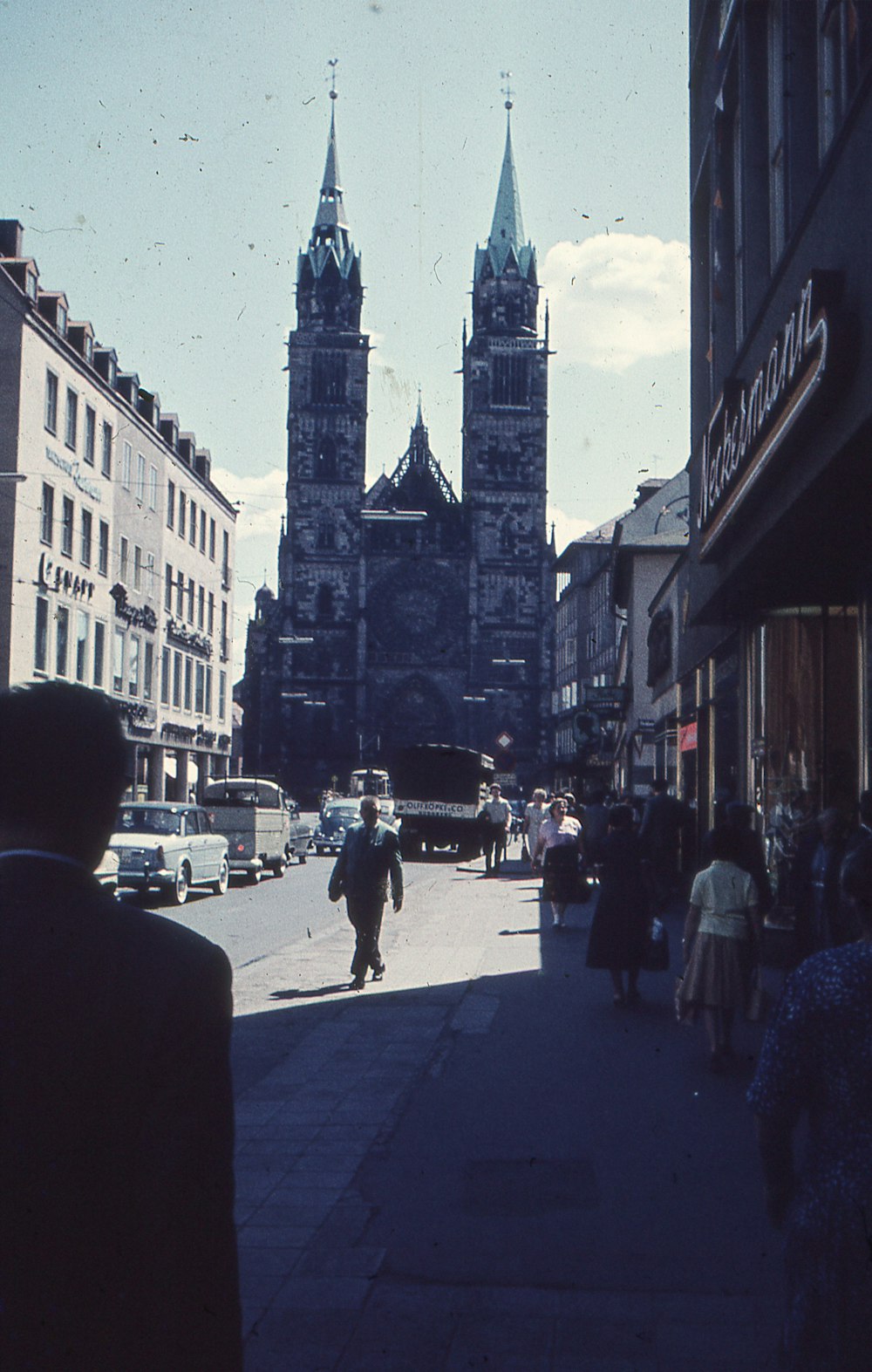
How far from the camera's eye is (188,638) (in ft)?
178

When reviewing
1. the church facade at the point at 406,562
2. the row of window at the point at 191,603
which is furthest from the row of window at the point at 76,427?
the church facade at the point at 406,562

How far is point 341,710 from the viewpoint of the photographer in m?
90.7

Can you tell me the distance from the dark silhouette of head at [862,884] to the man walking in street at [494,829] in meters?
28.3

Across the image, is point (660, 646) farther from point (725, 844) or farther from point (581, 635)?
point (581, 635)

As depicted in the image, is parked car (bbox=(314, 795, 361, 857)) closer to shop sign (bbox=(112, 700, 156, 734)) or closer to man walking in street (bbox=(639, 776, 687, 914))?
shop sign (bbox=(112, 700, 156, 734))

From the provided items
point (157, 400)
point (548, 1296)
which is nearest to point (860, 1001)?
point (548, 1296)

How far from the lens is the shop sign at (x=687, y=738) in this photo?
25.2 m

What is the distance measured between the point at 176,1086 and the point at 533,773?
8770cm

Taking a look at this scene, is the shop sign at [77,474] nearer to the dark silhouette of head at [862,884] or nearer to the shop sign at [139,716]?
the shop sign at [139,716]

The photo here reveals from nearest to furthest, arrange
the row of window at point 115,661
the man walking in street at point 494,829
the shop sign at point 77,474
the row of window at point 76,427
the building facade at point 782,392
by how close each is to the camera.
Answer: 1. the building facade at point 782,392
2. the man walking in street at point 494,829
3. the shop sign at point 77,474
4. the row of window at point 115,661
5. the row of window at point 76,427

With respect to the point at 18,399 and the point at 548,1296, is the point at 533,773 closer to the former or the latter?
the point at 18,399

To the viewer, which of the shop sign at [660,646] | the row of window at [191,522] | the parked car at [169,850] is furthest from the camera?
the row of window at [191,522]

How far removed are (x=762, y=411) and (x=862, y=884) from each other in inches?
329

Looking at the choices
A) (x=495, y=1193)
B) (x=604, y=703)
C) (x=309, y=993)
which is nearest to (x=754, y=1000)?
(x=495, y=1193)
